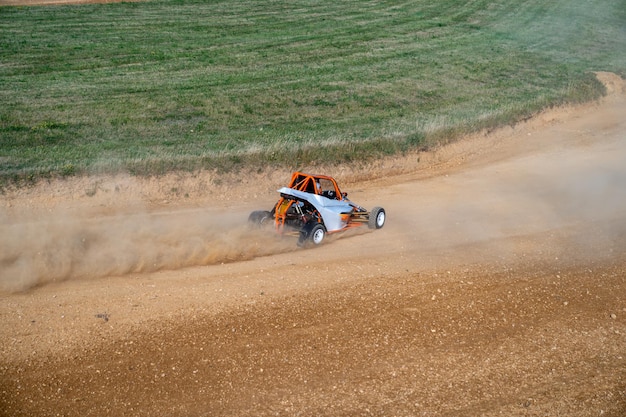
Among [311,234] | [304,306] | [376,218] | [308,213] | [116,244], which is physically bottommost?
[304,306]

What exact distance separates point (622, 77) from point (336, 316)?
26.0m

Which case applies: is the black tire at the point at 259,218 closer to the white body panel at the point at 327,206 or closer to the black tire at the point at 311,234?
the white body panel at the point at 327,206

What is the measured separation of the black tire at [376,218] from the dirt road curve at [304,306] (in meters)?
0.28

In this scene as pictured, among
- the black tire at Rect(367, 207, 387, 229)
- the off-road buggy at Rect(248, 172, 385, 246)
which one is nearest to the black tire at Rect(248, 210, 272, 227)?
the off-road buggy at Rect(248, 172, 385, 246)

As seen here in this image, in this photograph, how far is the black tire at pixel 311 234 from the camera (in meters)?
16.3

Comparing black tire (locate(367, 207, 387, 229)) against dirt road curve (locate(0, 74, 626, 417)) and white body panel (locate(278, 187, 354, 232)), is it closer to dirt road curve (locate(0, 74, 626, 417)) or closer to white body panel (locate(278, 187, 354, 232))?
dirt road curve (locate(0, 74, 626, 417))

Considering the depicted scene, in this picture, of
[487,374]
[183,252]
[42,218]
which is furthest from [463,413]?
[42,218]

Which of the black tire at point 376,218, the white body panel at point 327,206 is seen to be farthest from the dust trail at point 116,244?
the black tire at point 376,218

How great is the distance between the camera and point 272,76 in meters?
31.5

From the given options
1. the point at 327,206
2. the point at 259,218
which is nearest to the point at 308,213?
the point at 327,206

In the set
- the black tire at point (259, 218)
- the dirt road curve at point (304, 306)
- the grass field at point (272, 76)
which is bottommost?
the dirt road curve at point (304, 306)

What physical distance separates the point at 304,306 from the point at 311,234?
281cm

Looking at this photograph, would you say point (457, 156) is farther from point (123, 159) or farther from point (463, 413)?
point (463, 413)

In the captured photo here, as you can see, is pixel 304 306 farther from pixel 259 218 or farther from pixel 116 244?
pixel 116 244
